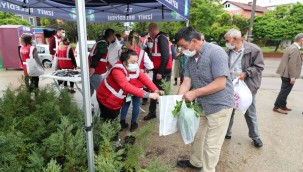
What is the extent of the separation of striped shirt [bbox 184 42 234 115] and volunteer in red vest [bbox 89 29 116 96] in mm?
2159

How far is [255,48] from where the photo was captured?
3574mm

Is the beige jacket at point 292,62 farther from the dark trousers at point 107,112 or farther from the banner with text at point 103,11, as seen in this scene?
the dark trousers at point 107,112

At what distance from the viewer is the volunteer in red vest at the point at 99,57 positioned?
439 centimetres

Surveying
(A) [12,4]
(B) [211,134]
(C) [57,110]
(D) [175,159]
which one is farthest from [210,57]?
(A) [12,4]

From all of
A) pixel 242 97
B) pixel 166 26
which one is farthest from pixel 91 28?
pixel 242 97

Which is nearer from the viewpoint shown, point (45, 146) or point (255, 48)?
point (45, 146)

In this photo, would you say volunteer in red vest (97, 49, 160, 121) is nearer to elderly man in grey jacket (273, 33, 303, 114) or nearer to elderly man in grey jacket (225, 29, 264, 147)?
elderly man in grey jacket (225, 29, 264, 147)

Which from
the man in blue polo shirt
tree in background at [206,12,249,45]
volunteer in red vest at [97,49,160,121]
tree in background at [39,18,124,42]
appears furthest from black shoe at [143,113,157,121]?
tree in background at [206,12,249,45]

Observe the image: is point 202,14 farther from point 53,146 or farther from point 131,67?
point 53,146

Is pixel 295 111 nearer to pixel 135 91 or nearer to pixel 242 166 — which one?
pixel 242 166

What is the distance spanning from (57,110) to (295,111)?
215 inches

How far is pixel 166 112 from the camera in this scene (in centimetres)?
256

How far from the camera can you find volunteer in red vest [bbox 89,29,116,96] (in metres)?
4.39

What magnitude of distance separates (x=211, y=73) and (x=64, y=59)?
4300 mm
